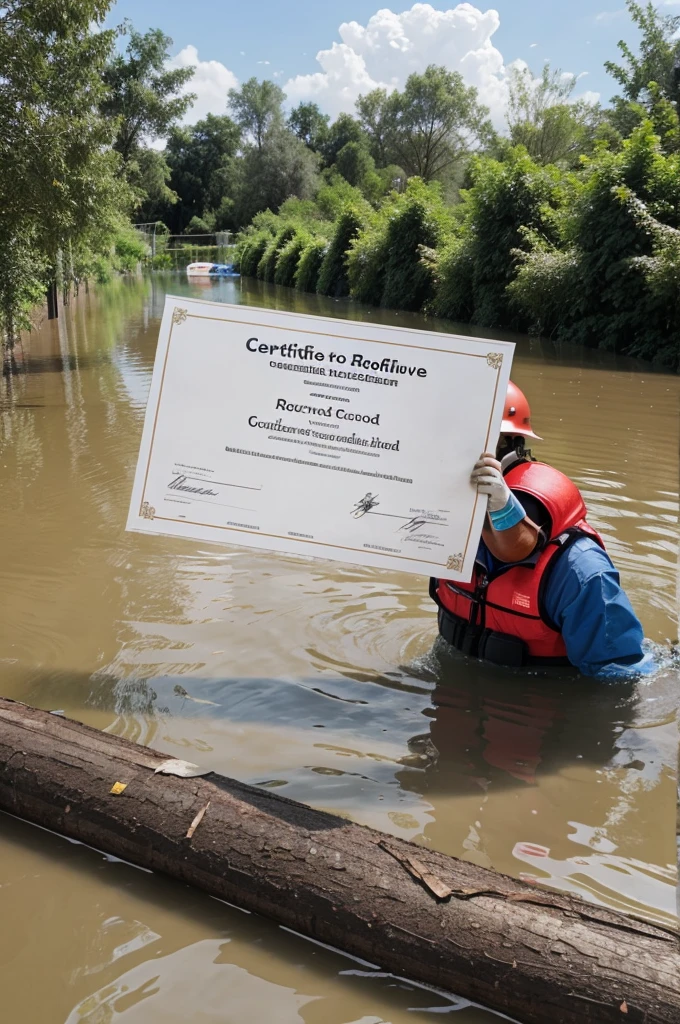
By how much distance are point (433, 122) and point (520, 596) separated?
3084 inches

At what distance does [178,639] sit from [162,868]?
7.43ft

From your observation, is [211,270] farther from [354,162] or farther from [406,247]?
[406,247]

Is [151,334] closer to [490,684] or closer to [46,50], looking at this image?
[46,50]

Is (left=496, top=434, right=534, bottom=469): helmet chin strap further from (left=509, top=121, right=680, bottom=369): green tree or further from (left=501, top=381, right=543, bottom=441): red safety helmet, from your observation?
(left=509, top=121, right=680, bottom=369): green tree

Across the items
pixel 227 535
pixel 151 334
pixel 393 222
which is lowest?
pixel 151 334

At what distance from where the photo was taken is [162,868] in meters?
3.07

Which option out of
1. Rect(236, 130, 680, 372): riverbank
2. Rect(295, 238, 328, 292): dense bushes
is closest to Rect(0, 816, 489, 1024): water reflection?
Rect(236, 130, 680, 372): riverbank

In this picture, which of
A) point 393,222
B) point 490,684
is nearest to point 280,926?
point 490,684

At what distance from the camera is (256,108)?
264 feet

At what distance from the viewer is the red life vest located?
3.92 m

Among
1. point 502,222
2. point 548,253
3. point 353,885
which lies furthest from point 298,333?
point 502,222

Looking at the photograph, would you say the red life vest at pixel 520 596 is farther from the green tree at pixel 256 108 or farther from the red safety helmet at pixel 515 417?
the green tree at pixel 256 108
